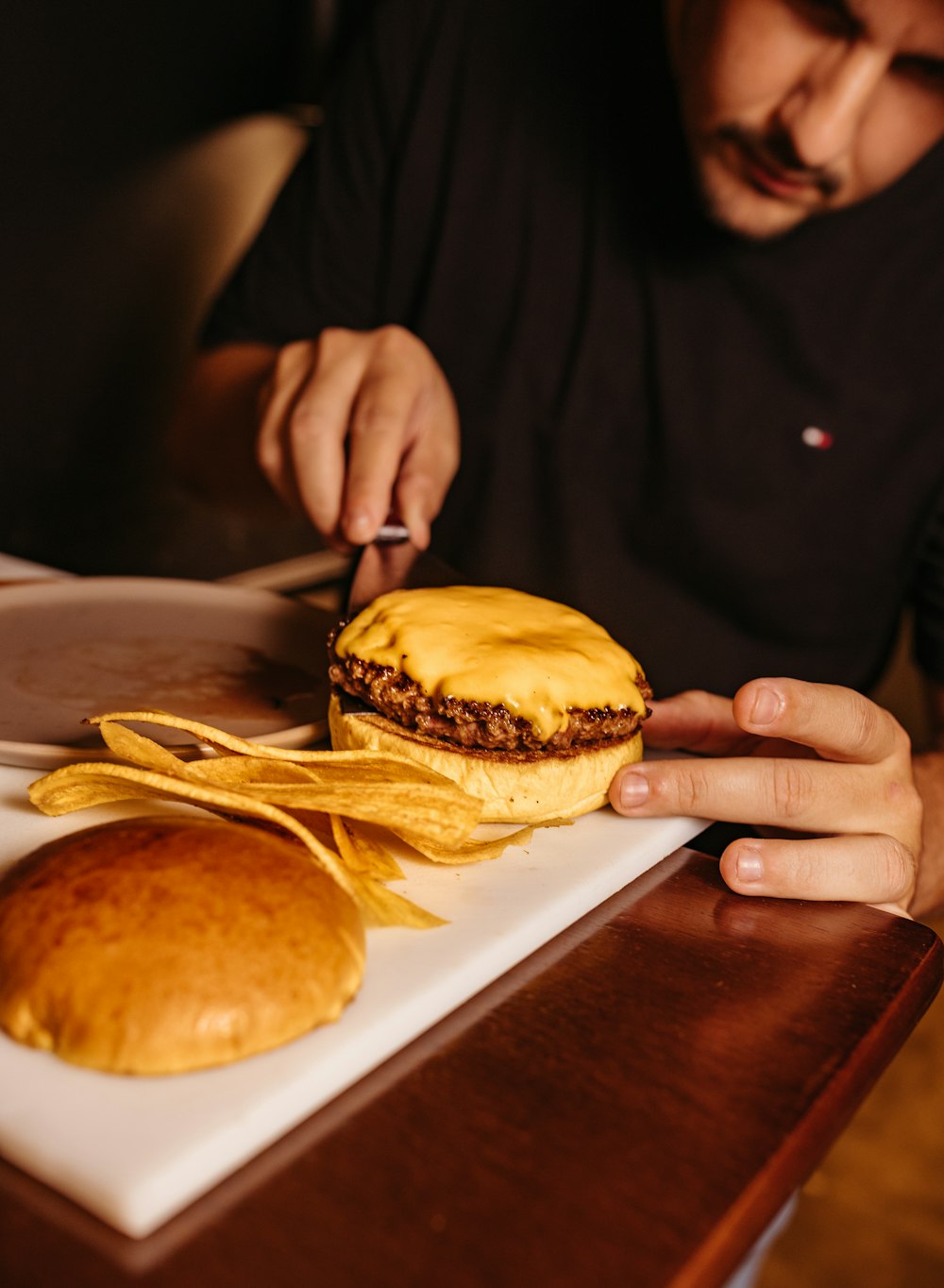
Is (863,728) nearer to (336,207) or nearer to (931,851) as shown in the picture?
(931,851)

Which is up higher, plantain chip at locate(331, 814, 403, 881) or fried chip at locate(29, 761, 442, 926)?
fried chip at locate(29, 761, 442, 926)

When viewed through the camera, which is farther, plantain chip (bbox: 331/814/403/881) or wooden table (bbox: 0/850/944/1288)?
plantain chip (bbox: 331/814/403/881)

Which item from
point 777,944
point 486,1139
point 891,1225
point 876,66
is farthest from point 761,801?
point 891,1225

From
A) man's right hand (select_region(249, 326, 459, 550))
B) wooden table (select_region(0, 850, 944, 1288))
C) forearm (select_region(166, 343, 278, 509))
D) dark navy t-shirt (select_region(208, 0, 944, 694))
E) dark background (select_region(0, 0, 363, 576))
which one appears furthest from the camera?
dark background (select_region(0, 0, 363, 576))

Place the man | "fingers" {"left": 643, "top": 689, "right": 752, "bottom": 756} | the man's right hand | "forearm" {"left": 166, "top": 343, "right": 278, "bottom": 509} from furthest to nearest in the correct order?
1. "forearm" {"left": 166, "top": 343, "right": 278, "bottom": 509}
2. the man
3. the man's right hand
4. "fingers" {"left": 643, "top": 689, "right": 752, "bottom": 756}

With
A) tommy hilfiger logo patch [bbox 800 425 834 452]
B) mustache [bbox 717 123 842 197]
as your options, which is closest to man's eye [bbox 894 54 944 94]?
mustache [bbox 717 123 842 197]

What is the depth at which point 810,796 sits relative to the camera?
0.98 meters

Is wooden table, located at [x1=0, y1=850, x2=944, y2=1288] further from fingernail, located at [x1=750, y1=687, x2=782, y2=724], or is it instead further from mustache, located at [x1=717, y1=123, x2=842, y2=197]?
mustache, located at [x1=717, y1=123, x2=842, y2=197]

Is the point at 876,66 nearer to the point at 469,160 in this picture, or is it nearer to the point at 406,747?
the point at 469,160

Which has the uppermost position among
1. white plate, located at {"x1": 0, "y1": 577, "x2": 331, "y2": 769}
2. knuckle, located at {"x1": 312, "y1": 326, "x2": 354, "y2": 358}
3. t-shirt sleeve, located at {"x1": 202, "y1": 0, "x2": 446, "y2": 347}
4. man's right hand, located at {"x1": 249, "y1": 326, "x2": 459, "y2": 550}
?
t-shirt sleeve, located at {"x1": 202, "y1": 0, "x2": 446, "y2": 347}

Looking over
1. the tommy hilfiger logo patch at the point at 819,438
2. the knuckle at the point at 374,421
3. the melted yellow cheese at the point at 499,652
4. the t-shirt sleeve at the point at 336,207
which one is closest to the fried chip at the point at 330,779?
the melted yellow cheese at the point at 499,652

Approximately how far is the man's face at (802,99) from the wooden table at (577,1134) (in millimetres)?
1067

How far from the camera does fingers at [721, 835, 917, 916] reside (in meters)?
0.88

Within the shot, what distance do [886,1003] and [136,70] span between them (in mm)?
2783
